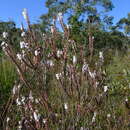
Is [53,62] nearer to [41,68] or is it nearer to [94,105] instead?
[41,68]

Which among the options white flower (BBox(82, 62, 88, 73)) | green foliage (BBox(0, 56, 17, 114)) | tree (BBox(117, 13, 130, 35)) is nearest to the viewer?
white flower (BBox(82, 62, 88, 73))

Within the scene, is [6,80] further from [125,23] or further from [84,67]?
[125,23]

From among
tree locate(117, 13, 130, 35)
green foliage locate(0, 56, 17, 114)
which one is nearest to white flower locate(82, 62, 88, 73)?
green foliage locate(0, 56, 17, 114)

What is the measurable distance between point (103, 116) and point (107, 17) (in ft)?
86.1

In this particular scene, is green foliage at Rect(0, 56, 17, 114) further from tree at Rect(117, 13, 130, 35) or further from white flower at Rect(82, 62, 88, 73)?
tree at Rect(117, 13, 130, 35)

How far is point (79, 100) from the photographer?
206 cm

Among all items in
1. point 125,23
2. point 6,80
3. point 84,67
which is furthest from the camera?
point 125,23

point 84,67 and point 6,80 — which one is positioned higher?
point 6,80

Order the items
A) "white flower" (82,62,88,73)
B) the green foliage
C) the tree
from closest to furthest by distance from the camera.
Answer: "white flower" (82,62,88,73) < the green foliage < the tree

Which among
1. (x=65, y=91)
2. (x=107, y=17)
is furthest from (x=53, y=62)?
(x=107, y=17)

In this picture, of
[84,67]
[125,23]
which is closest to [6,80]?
[84,67]

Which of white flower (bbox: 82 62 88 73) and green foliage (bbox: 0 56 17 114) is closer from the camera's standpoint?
white flower (bbox: 82 62 88 73)

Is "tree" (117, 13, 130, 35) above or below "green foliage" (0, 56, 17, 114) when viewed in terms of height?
above

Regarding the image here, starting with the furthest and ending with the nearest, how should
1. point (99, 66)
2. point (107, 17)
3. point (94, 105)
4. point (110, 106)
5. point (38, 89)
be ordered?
point (107, 17)
point (110, 106)
point (99, 66)
point (94, 105)
point (38, 89)
